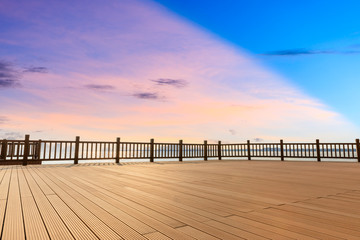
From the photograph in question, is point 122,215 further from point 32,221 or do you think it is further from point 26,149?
point 26,149

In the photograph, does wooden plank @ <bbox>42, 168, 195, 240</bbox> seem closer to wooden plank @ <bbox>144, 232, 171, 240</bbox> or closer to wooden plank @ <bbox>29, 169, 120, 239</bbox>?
wooden plank @ <bbox>144, 232, 171, 240</bbox>

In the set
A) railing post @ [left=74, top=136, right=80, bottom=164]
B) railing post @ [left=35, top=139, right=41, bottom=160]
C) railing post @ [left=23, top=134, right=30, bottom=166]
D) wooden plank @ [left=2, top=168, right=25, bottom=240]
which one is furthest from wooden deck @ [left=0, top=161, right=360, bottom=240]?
railing post @ [left=35, top=139, right=41, bottom=160]

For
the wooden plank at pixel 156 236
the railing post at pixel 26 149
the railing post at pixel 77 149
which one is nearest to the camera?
the wooden plank at pixel 156 236

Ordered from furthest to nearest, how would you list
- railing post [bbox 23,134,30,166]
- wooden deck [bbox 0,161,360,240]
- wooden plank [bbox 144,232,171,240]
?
railing post [bbox 23,134,30,166] < wooden deck [bbox 0,161,360,240] < wooden plank [bbox 144,232,171,240]

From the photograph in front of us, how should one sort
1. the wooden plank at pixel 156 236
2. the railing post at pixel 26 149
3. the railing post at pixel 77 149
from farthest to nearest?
the railing post at pixel 77 149 < the railing post at pixel 26 149 < the wooden plank at pixel 156 236

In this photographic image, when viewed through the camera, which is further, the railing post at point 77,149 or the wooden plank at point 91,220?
the railing post at point 77,149

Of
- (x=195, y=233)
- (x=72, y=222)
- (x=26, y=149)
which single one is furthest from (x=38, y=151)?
(x=195, y=233)

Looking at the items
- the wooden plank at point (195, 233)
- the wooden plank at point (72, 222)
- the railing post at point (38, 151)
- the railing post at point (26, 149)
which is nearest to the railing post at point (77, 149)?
the railing post at point (38, 151)

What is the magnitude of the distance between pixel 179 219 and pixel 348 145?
12.5 m

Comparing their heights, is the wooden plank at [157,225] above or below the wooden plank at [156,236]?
below

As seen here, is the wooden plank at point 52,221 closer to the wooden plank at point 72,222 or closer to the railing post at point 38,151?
the wooden plank at point 72,222

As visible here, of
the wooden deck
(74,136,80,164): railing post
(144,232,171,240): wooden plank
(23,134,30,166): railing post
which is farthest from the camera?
(74,136,80,164): railing post

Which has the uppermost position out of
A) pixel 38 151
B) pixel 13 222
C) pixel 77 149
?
pixel 77 149

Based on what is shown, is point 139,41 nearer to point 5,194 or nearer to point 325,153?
point 5,194
